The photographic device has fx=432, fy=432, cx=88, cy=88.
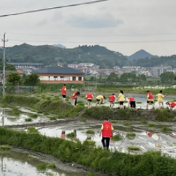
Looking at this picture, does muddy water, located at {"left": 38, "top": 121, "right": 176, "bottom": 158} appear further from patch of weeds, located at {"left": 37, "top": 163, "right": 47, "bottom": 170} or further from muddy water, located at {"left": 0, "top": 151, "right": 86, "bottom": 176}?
patch of weeds, located at {"left": 37, "top": 163, "right": 47, "bottom": 170}

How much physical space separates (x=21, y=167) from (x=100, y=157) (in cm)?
282

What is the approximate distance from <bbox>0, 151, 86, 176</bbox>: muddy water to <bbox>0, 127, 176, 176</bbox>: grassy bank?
0.76 m

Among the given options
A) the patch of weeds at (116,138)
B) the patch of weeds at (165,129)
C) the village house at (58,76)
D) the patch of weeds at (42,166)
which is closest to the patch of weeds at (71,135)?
the patch of weeds at (116,138)

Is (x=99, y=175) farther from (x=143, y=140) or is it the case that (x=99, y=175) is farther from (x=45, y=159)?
(x=143, y=140)

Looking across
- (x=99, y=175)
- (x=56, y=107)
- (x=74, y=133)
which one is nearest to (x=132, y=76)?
(x=56, y=107)

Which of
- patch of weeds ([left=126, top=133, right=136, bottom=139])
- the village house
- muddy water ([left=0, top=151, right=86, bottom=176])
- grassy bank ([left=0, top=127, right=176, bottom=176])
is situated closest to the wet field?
muddy water ([left=0, top=151, right=86, bottom=176])

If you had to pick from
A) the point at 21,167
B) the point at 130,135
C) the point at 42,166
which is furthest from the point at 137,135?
the point at 21,167

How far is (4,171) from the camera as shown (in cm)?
1430

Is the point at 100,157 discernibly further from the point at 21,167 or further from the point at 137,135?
the point at 137,135

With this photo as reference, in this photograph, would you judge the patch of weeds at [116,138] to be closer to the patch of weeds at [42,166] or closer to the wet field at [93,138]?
the wet field at [93,138]

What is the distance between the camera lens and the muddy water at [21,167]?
14133 millimetres

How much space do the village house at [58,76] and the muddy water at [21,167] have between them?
2513 inches

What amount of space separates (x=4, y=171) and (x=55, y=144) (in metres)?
3.09

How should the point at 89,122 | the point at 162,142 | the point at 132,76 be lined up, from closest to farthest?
the point at 162,142 < the point at 89,122 < the point at 132,76
